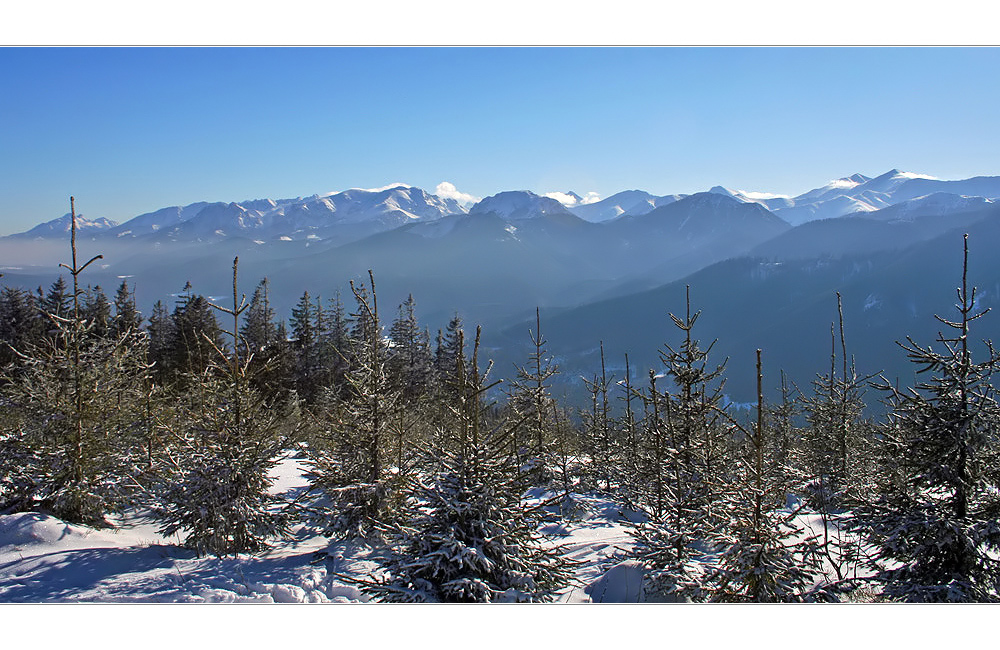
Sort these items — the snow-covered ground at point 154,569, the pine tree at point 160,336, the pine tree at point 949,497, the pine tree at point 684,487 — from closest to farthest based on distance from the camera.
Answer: the pine tree at point 949,497 → the snow-covered ground at point 154,569 → the pine tree at point 684,487 → the pine tree at point 160,336

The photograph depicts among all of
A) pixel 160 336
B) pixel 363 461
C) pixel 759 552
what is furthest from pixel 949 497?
pixel 160 336

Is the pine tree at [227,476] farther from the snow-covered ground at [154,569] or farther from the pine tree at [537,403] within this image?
the pine tree at [537,403]

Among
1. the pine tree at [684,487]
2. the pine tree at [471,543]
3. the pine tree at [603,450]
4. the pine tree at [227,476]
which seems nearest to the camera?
the pine tree at [471,543]

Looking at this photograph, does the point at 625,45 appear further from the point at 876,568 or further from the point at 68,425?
the point at 68,425

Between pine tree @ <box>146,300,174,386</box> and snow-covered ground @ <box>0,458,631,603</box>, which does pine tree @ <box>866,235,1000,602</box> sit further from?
pine tree @ <box>146,300,174,386</box>

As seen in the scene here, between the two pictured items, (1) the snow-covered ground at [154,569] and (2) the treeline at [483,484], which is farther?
(1) the snow-covered ground at [154,569]

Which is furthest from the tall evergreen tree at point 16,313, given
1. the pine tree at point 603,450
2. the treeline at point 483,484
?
the pine tree at point 603,450
